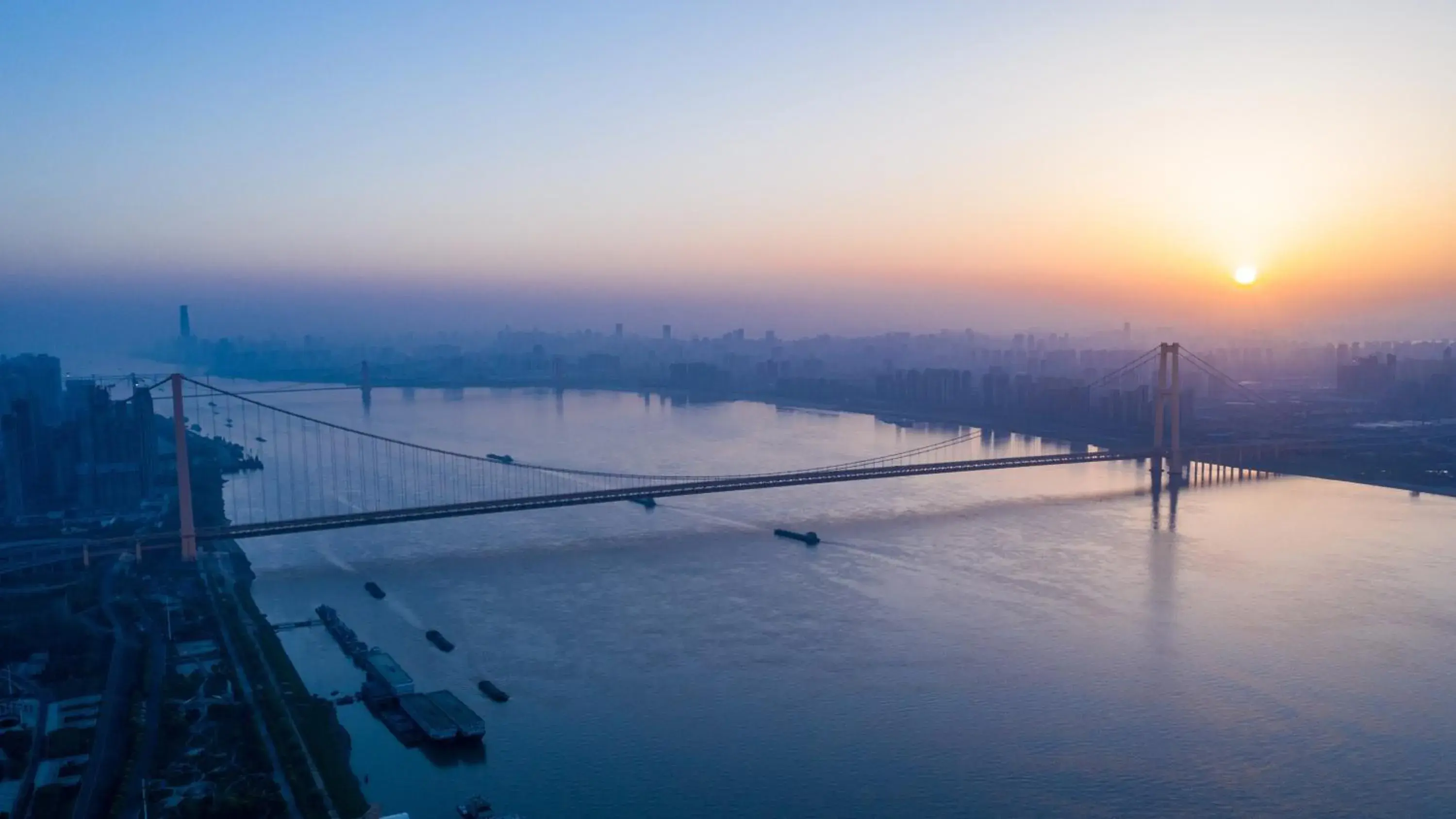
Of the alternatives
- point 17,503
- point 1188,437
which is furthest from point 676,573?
point 1188,437

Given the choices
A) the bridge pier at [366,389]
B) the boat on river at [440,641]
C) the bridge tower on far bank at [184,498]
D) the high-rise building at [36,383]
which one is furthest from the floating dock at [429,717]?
the bridge pier at [366,389]

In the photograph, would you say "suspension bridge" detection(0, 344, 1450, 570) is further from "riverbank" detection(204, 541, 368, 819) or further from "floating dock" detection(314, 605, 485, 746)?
"floating dock" detection(314, 605, 485, 746)

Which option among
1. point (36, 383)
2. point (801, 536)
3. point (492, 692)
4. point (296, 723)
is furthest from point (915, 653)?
point (36, 383)

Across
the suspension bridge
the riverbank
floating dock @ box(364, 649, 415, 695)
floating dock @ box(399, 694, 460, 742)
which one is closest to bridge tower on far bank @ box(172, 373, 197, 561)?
the suspension bridge

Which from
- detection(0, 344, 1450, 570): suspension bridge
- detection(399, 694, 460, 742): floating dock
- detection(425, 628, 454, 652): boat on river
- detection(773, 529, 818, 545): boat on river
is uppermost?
detection(0, 344, 1450, 570): suspension bridge

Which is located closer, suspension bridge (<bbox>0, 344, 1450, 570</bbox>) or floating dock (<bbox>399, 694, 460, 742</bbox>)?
floating dock (<bbox>399, 694, 460, 742</bbox>)

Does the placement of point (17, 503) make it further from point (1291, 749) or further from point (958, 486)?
point (1291, 749)

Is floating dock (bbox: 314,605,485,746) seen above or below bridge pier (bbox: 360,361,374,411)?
below
